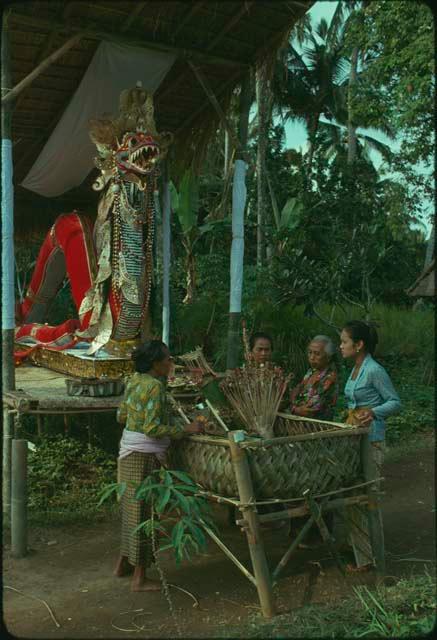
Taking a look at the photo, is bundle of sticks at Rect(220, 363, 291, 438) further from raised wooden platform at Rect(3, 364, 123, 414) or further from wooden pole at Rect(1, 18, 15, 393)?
wooden pole at Rect(1, 18, 15, 393)

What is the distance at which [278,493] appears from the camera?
3225 mm

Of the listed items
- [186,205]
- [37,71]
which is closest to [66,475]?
[37,71]

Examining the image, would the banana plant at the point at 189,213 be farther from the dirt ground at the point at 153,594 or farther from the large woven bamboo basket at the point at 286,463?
the large woven bamboo basket at the point at 286,463

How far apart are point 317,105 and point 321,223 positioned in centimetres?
1065

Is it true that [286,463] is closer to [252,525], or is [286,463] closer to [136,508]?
[252,525]

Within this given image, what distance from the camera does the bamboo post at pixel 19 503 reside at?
408 cm

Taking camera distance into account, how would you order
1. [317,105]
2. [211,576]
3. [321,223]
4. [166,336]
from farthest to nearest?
1. [317,105]
2. [321,223]
3. [166,336]
4. [211,576]

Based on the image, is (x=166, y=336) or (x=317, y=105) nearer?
(x=166, y=336)

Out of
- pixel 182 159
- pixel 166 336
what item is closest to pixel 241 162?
pixel 182 159

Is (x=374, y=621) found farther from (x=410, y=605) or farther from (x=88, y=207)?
(x=88, y=207)

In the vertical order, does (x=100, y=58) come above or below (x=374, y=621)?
above

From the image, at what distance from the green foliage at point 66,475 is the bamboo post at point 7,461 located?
0.42 meters

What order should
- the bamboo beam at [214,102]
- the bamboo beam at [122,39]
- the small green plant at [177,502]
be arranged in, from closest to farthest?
the small green plant at [177,502], the bamboo beam at [122,39], the bamboo beam at [214,102]

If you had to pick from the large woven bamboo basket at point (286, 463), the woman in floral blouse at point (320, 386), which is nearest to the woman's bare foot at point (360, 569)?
the large woven bamboo basket at point (286, 463)
